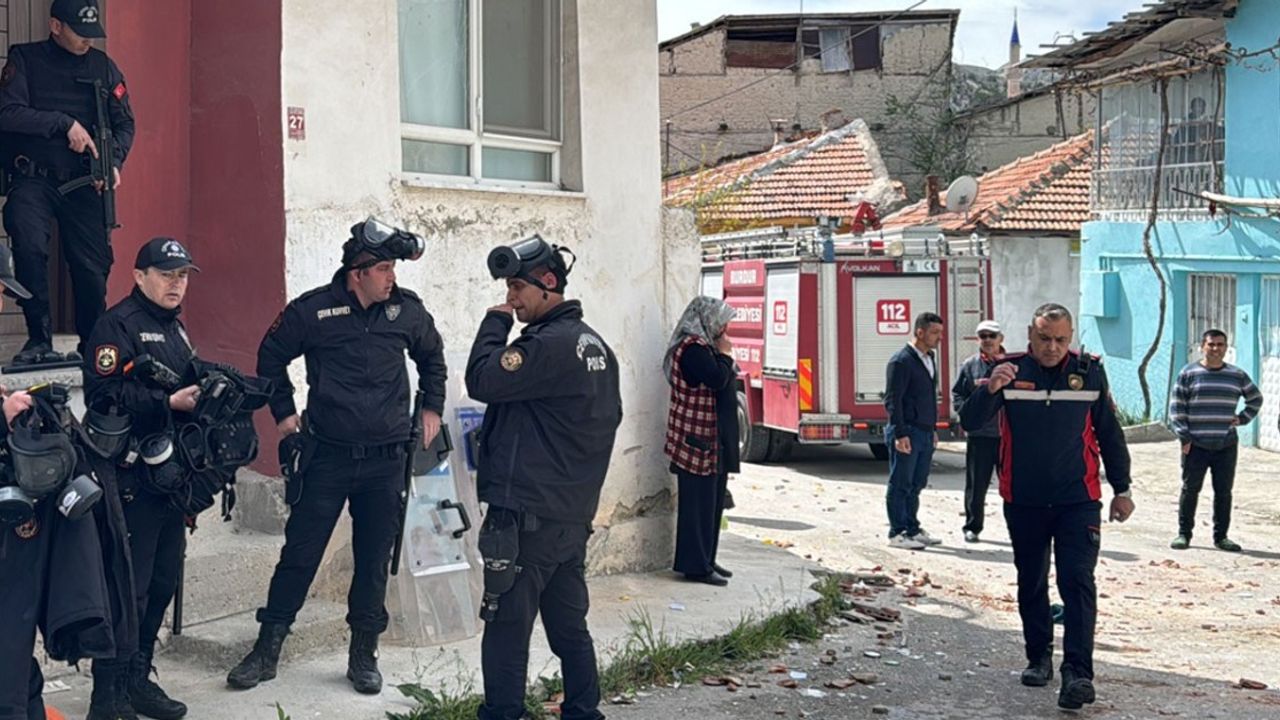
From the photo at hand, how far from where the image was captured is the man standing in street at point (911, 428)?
39.2ft

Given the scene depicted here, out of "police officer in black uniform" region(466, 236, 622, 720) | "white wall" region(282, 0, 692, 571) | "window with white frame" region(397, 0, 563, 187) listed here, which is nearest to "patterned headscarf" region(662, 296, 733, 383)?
"white wall" region(282, 0, 692, 571)

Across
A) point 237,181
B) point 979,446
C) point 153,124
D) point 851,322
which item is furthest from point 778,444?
point 153,124

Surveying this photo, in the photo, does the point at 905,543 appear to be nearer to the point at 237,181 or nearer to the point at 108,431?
the point at 237,181

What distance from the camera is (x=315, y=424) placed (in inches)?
252

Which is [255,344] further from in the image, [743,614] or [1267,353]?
[1267,353]

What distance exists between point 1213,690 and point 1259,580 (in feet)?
11.8

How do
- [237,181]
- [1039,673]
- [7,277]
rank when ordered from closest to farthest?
1. [7,277]
2. [237,181]
3. [1039,673]

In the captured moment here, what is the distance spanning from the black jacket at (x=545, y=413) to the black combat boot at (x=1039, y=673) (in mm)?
2936

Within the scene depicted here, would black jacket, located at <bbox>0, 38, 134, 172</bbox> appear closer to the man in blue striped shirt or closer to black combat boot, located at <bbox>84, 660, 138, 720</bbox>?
black combat boot, located at <bbox>84, 660, 138, 720</bbox>

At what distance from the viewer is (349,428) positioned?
6348mm

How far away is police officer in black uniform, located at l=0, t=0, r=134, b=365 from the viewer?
6488 millimetres

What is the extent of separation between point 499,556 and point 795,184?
25150mm

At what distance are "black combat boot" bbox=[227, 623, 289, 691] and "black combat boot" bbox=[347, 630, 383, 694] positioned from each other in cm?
31

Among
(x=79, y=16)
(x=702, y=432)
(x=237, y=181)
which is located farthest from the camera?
(x=702, y=432)
